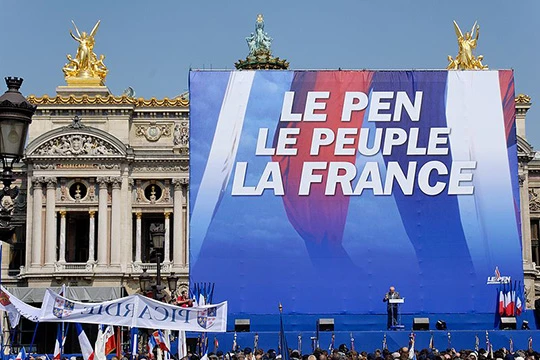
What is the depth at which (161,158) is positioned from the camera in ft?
189

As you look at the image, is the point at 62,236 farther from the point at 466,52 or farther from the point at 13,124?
the point at 13,124

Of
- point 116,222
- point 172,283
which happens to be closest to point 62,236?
point 116,222

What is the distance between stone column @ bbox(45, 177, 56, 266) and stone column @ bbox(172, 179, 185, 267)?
685cm

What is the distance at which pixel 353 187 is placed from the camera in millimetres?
40844

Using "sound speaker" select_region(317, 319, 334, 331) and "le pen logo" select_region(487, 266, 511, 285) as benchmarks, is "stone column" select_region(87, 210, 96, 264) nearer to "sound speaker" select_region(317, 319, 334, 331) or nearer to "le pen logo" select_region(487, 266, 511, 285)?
"sound speaker" select_region(317, 319, 334, 331)

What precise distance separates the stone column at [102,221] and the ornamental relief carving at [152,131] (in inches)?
148

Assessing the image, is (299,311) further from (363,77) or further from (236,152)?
(363,77)

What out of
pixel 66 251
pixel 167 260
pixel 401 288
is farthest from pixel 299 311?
pixel 66 251

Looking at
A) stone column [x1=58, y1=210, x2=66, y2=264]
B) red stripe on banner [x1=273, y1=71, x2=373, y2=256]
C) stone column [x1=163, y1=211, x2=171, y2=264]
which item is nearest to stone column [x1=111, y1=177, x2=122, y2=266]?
stone column [x1=163, y1=211, x2=171, y2=264]

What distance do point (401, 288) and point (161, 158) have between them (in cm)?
2179

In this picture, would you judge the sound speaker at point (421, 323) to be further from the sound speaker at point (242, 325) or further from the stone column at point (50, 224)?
the stone column at point (50, 224)

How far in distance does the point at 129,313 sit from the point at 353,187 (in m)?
22.0

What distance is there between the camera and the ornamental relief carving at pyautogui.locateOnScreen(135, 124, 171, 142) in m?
58.3

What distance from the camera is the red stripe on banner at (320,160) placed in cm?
4012
